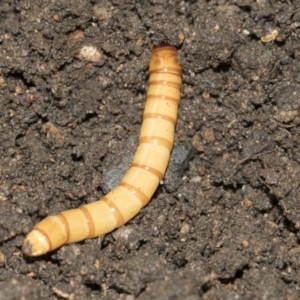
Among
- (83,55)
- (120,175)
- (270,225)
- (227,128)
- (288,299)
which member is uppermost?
(83,55)

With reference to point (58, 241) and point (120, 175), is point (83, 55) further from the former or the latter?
point (58, 241)

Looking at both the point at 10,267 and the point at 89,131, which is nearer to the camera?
the point at 10,267

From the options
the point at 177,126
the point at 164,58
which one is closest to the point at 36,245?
the point at 177,126

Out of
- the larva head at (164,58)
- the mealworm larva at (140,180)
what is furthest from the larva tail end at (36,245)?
the larva head at (164,58)

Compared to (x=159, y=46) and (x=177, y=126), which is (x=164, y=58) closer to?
(x=159, y=46)

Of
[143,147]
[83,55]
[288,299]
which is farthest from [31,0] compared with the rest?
[288,299]

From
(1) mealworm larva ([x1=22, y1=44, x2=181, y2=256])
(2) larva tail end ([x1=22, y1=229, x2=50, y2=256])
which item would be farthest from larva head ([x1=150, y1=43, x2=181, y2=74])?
(2) larva tail end ([x1=22, y1=229, x2=50, y2=256])
